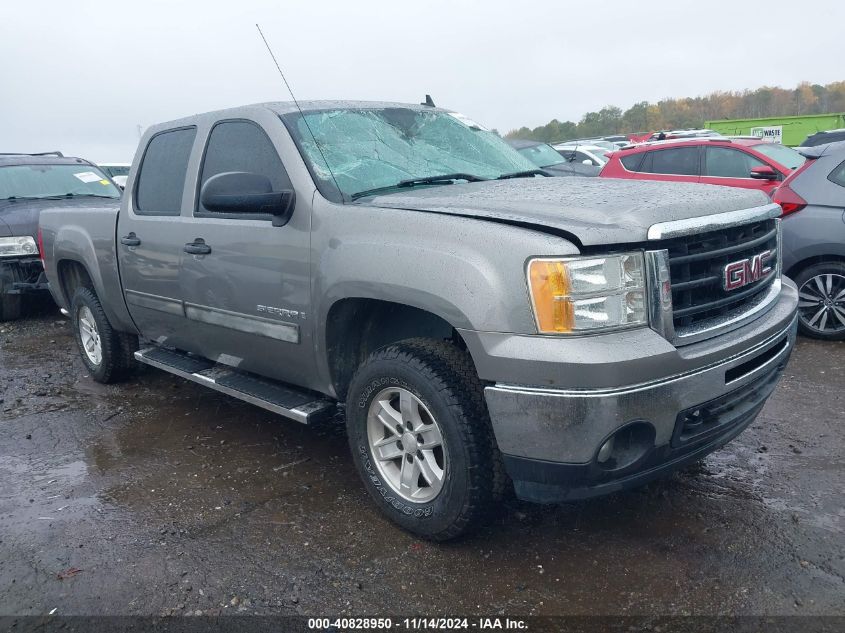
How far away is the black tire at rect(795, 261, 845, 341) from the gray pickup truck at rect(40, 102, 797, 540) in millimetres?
2572

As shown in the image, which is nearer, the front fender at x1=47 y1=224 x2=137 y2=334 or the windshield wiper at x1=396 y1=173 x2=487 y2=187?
the windshield wiper at x1=396 y1=173 x2=487 y2=187

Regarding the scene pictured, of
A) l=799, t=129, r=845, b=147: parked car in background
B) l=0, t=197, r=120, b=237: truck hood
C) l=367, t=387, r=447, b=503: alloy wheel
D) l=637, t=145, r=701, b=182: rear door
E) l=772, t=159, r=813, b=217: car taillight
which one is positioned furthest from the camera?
l=799, t=129, r=845, b=147: parked car in background

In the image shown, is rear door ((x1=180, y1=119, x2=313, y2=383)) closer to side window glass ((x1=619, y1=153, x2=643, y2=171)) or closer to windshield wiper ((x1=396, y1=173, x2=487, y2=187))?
windshield wiper ((x1=396, y1=173, x2=487, y2=187))

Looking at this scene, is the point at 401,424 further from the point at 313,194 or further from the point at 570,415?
the point at 313,194

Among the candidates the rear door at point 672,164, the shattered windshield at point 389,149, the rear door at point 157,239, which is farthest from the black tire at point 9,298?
the rear door at point 672,164

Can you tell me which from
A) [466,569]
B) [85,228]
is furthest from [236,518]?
[85,228]

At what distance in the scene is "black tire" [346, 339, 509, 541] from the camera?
274cm

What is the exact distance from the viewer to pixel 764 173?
27.3 feet

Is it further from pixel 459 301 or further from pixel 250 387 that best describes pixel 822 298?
pixel 250 387

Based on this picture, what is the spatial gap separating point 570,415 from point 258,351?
6.19 ft

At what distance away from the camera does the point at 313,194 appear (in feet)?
11.0

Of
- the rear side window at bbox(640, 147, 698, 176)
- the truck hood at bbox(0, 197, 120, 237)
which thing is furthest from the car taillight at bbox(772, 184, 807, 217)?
the truck hood at bbox(0, 197, 120, 237)

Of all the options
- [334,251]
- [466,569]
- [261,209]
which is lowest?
[466,569]

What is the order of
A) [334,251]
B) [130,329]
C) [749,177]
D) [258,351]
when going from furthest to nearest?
[749,177] → [130,329] → [258,351] → [334,251]
